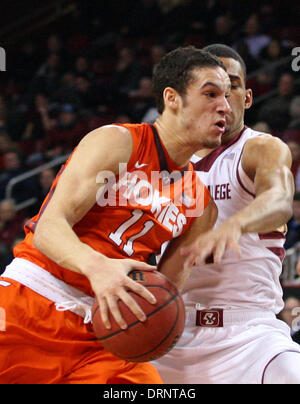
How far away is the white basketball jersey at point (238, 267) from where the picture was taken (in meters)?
3.37

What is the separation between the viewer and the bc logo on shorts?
3379 mm

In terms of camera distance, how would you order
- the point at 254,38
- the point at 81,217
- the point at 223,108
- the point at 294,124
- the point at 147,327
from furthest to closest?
1. the point at 254,38
2. the point at 294,124
3. the point at 223,108
4. the point at 81,217
5. the point at 147,327

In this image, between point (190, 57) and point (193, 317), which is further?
point (193, 317)

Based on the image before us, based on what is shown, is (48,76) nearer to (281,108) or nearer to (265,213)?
(281,108)

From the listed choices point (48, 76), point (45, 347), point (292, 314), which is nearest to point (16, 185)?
point (48, 76)

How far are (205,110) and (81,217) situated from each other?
2.66 ft

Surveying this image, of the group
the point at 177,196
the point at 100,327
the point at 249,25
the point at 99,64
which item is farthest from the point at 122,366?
the point at 99,64

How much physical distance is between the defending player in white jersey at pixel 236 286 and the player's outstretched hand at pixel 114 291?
35.0 inches

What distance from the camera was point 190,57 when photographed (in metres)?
3.02

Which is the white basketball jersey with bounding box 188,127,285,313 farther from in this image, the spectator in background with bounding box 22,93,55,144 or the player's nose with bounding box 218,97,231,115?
the spectator in background with bounding box 22,93,55,144

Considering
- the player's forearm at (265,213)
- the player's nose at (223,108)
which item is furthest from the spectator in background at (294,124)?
the player's forearm at (265,213)

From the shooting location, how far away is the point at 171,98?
3037mm

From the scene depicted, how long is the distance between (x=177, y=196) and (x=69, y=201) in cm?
70
